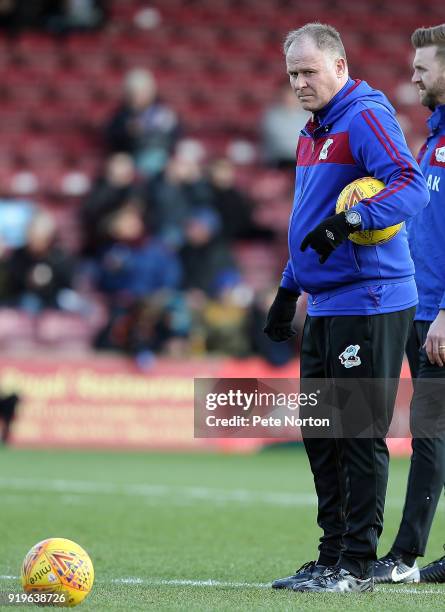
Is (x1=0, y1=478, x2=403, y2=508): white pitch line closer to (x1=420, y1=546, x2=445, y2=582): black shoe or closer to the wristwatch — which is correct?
(x1=420, y1=546, x2=445, y2=582): black shoe

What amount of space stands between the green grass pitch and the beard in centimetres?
209

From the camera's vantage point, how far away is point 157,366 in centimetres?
1325

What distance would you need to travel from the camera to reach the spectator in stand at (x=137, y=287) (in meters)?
13.4

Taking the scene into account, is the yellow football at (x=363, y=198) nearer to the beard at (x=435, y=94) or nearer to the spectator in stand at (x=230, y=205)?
the beard at (x=435, y=94)

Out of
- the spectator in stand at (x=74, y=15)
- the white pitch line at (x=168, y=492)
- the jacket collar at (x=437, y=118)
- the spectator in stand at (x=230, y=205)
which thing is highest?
the spectator in stand at (x=74, y=15)

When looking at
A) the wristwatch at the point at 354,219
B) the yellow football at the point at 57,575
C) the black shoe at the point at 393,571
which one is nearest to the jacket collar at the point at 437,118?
the wristwatch at the point at 354,219

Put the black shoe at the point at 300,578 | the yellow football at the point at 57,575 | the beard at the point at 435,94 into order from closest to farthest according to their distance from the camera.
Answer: the yellow football at the point at 57,575 → the black shoe at the point at 300,578 → the beard at the point at 435,94

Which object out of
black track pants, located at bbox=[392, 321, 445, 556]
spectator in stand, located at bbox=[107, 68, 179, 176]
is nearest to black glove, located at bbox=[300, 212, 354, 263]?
black track pants, located at bbox=[392, 321, 445, 556]

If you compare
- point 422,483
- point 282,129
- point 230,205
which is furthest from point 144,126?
point 422,483

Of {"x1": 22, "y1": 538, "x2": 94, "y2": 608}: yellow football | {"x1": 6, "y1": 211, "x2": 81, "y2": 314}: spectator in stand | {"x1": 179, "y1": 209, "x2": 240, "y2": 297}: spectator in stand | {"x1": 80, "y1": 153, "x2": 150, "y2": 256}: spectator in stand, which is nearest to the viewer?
{"x1": 22, "y1": 538, "x2": 94, "y2": 608}: yellow football

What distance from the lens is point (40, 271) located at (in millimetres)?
13883

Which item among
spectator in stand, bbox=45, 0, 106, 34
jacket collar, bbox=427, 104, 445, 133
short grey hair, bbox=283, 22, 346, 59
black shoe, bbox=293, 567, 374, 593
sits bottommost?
black shoe, bbox=293, 567, 374, 593

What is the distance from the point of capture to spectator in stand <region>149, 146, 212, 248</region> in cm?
1462

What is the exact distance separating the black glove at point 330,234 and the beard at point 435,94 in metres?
1.10
